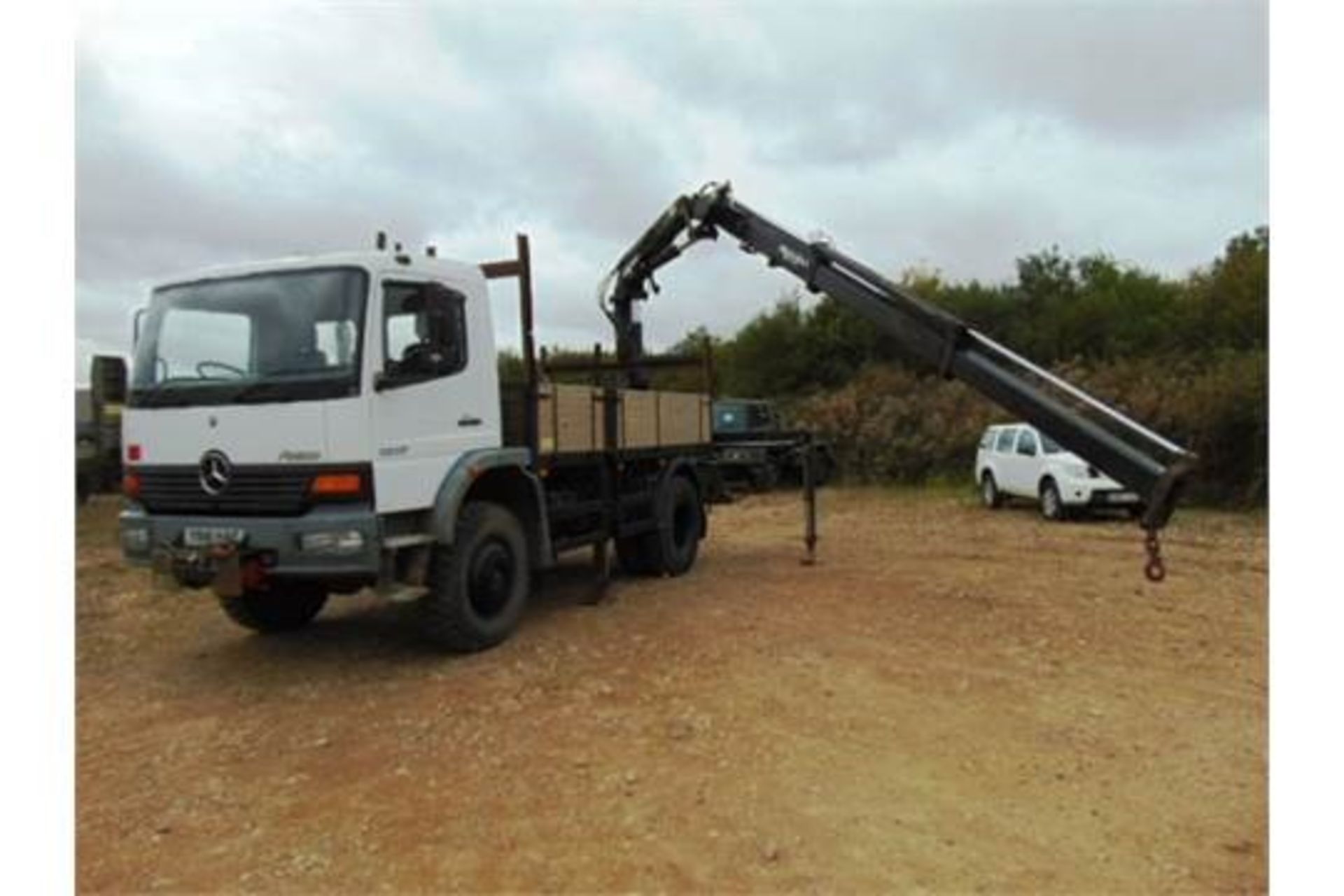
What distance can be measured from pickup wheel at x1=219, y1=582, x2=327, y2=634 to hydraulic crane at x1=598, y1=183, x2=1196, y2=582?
391 centimetres

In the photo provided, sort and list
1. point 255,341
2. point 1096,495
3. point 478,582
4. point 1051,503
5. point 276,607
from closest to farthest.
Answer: point 255,341 < point 478,582 < point 276,607 < point 1096,495 < point 1051,503

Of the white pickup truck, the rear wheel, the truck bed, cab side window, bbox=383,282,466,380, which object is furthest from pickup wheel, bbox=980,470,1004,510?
cab side window, bbox=383,282,466,380

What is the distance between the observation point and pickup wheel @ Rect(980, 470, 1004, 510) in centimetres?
1638

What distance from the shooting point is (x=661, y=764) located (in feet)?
14.6

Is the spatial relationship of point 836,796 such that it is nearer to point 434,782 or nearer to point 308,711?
point 434,782

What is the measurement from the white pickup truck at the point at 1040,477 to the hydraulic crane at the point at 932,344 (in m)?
5.40

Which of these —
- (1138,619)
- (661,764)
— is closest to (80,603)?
(661,764)

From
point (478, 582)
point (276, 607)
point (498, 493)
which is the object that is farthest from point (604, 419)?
point (276, 607)

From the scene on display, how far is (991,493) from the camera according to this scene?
16500mm

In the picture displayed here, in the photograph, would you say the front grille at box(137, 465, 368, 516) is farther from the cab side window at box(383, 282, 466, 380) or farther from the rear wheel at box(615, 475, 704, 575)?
the rear wheel at box(615, 475, 704, 575)

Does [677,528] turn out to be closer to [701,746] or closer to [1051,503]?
[701,746]

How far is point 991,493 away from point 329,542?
13.3m

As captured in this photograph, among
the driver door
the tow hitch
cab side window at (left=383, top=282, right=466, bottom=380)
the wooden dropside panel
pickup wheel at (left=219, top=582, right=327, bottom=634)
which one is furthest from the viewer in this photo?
the wooden dropside panel

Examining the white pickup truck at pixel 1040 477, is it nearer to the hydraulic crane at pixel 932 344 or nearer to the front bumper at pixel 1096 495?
the front bumper at pixel 1096 495
